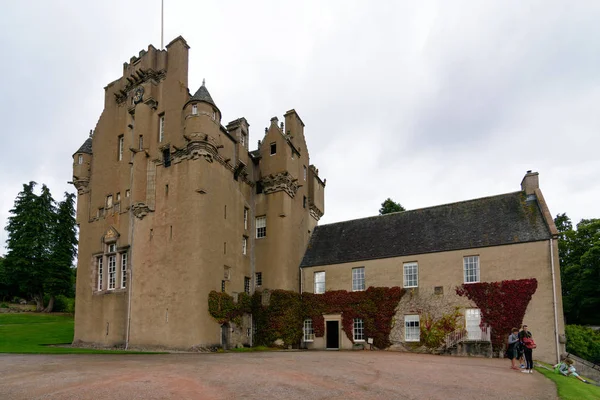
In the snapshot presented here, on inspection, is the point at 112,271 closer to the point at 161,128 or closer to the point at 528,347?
the point at 161,128

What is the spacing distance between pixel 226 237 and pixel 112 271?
9.02m

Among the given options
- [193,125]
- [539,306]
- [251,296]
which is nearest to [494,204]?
[539,306]

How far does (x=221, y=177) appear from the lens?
31.0m

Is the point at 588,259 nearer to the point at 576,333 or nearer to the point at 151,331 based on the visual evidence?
the point at 576,333

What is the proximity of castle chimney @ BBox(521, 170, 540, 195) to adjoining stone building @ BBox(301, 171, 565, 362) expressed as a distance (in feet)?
0.20

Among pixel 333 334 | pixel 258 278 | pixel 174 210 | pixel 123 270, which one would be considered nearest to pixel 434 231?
pixel 333 334

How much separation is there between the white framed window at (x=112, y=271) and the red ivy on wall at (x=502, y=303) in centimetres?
2441

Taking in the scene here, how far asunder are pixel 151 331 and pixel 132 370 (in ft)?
45.6

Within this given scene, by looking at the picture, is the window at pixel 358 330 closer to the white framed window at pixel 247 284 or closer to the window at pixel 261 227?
the white framed window at pixel 247 284

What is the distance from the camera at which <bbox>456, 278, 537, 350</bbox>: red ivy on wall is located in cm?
2575

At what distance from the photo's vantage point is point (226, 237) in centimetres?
3081

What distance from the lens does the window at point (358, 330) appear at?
3083 centimetres

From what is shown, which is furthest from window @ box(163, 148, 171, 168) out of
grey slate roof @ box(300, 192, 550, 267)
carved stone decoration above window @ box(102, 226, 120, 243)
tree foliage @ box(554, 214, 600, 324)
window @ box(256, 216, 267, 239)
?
tree foliage @ box(554, 214, 600, 324)

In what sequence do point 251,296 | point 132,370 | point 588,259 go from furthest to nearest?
point 588,259 < point 251,296 < point 132,370
